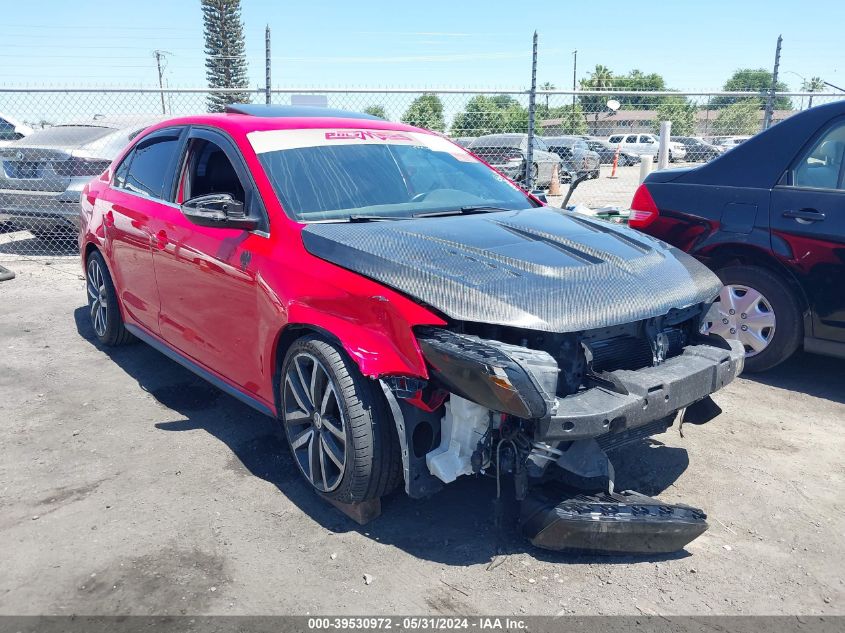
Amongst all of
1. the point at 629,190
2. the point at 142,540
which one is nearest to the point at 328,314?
the point at 142,540

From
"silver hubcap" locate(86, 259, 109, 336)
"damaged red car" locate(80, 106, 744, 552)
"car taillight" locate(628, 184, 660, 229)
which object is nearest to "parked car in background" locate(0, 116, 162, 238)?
"silver hubcap" locate(86, 259, 109, 336)

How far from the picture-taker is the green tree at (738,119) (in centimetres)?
1364

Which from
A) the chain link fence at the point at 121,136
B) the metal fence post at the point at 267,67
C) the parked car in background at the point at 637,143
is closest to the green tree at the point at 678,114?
the chain link fence at the point at 121,136

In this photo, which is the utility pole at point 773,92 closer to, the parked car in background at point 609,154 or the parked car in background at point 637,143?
the parked car in background at point 609,154

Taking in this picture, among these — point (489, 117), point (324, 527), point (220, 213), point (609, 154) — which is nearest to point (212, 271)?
point (220, 213)

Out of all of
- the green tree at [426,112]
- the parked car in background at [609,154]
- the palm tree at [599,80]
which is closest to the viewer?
the green tree at [426,112]

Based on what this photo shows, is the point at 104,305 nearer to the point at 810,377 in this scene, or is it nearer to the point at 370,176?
the point at 370,176

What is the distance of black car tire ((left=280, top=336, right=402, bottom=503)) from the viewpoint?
3016 mm

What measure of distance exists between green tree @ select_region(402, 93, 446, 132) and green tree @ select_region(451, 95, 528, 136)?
29 centimetres

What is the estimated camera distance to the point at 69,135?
904cm

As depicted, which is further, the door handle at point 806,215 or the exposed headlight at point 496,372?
the door handle at point 806,215

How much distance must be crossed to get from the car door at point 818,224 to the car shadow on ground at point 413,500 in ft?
5.08

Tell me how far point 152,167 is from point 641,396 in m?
3.55

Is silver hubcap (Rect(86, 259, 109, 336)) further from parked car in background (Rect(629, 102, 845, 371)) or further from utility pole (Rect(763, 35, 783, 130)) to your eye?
utility pole (Rect(763, 35, 783, 130))
